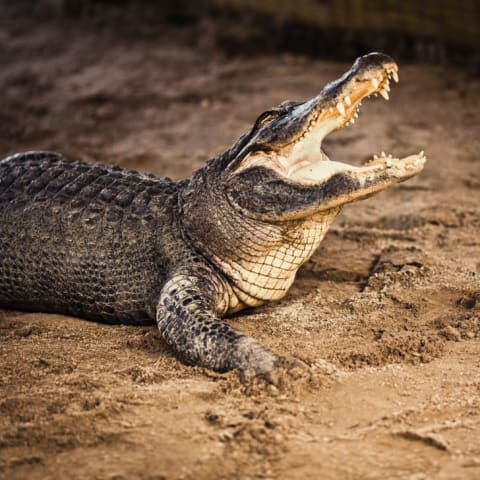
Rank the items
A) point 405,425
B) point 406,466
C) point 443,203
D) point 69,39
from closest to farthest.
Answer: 1. point 406,466
2. point 405,425
3. point 443,203
4. point 69,39

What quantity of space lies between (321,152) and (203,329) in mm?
1142

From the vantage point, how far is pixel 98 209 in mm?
4590

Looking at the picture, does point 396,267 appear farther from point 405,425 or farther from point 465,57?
point 465,57

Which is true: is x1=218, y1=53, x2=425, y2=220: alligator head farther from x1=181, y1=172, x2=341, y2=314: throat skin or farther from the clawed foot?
the clawed foot

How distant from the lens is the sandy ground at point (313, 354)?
306cm

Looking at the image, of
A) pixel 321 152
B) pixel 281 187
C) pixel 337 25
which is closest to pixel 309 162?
pixel 321 152

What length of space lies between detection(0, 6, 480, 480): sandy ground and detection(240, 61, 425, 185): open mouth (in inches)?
28.0

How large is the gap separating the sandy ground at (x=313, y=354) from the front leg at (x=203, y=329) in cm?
9

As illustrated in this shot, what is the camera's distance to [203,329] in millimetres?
3916

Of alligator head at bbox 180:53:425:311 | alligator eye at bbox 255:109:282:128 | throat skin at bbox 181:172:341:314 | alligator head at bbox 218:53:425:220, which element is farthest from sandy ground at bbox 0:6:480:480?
alligator eye at bbox 255:109:282:128

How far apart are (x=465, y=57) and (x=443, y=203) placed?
3334mm

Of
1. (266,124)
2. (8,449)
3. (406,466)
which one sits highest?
(266,124)

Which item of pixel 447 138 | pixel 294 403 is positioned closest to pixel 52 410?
pixel 294 403

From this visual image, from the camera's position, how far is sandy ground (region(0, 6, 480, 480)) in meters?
3.06
